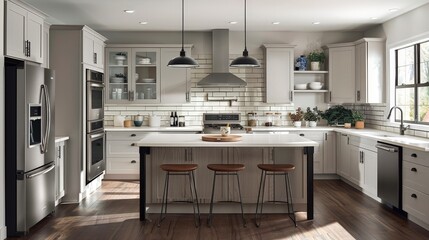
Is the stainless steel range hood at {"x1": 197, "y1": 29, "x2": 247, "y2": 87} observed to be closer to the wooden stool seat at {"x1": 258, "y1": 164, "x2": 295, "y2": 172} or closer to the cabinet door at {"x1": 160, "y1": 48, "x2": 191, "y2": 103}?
the cabinet door at {"x1": 160, "y1": 48, "x2": 191, "y2": 103}

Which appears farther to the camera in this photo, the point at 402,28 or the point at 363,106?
the point at 363,106

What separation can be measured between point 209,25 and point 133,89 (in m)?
1.76

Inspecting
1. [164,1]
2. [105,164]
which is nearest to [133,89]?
[105,164]

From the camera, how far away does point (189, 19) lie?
674cm

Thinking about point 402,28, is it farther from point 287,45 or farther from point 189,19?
point 189,19

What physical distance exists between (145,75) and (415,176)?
480cm

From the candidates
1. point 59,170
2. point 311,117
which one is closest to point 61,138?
point 59,170

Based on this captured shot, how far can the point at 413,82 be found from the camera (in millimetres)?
6113

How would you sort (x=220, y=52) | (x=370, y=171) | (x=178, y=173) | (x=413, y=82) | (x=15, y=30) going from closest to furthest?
(x=15, y=30) → (x=178, y=173) → (x=370, y=171) → (x=413, y=82) → (x=220, y=52)

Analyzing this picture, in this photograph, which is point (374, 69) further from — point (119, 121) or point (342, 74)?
point (119, 121)

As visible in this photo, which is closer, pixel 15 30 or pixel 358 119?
pixel 15 30

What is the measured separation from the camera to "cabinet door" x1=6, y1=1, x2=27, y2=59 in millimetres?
4078

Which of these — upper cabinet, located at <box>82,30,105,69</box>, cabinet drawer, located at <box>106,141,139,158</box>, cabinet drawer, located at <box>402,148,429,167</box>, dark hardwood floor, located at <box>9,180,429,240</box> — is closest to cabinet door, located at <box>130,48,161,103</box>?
cabinet drawer, located at <box>106,141,139,158</box>

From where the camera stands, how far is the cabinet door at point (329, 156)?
23.9 ft
